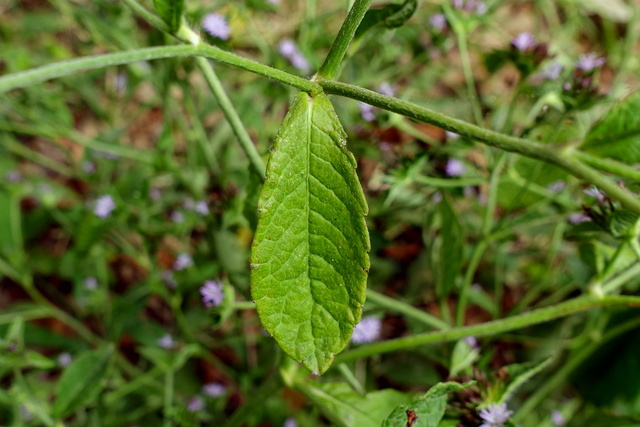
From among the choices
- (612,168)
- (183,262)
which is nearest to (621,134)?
(612,168)

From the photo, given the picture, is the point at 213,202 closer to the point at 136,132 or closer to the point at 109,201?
the point at 109,201

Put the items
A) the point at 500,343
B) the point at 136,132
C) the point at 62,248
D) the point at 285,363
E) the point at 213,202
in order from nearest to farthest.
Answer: the point at 285,363 → the point at 213,202 → the point at 500,343 → the point at 62,248 → the point at 136,132

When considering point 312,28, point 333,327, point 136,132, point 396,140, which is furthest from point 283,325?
point 136,132

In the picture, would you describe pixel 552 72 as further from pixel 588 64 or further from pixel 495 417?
pixel 495 417

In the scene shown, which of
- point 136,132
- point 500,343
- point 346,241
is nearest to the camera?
point 346,241

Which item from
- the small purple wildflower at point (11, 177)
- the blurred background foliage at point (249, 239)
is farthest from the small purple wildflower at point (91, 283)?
the small purple wildflower at point (11, 177)

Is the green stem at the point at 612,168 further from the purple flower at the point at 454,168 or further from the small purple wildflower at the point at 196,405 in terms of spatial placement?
the small purple wildflower at the point at 196,405
